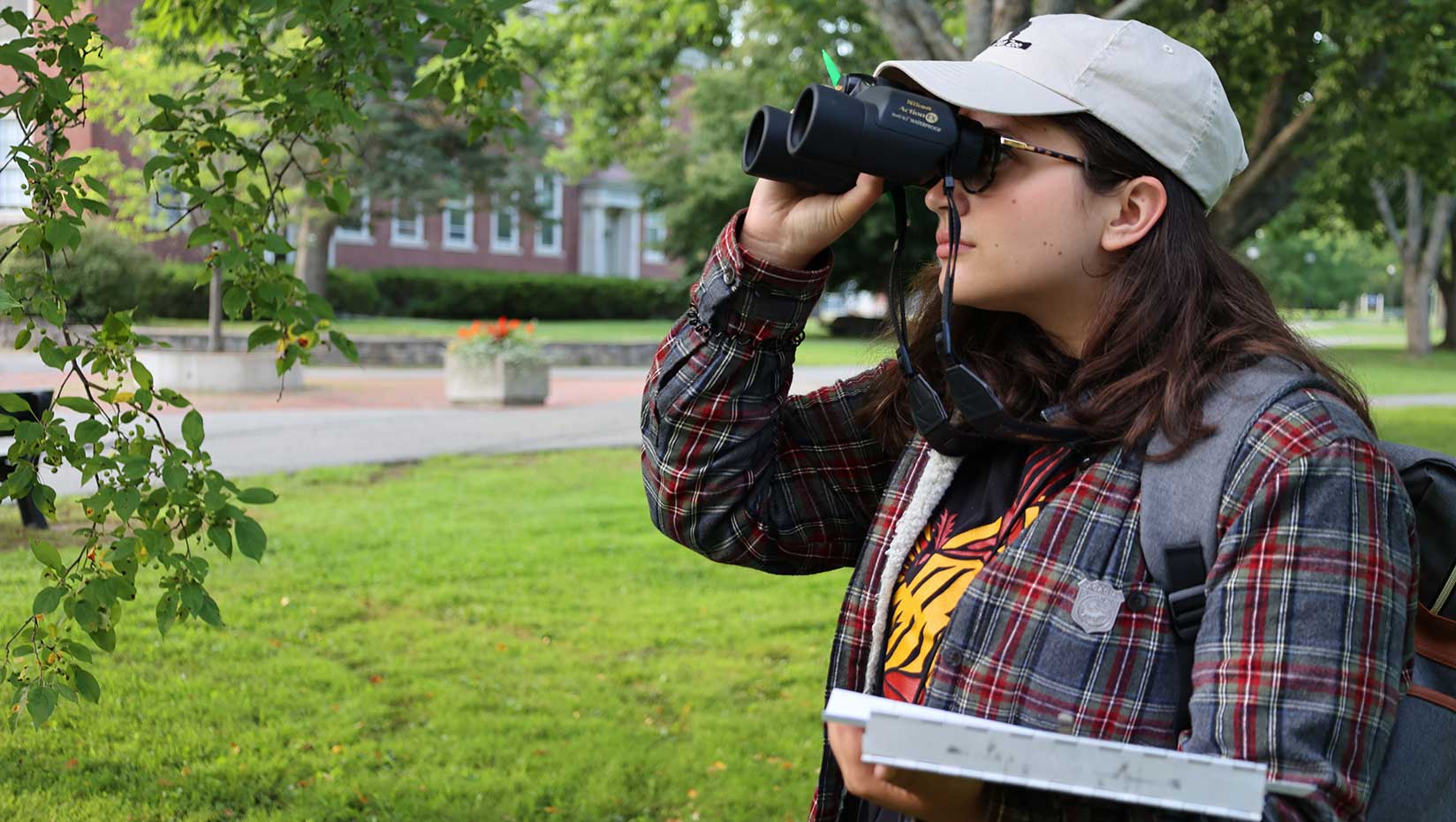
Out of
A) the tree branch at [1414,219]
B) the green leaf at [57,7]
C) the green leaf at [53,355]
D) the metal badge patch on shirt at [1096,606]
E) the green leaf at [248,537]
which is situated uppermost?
the tree branch at [1414,219]

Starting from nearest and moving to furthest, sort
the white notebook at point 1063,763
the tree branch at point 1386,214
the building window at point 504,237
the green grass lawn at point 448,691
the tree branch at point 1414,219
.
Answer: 1. the white notebook at point 1063,763
2. the green grass lawn at point 448,691
3. the tree branch at point 1414,219
4. the tree branch at point 1386,214
5. the building window at point 504,237

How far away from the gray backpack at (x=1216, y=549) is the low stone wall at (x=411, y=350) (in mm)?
14621

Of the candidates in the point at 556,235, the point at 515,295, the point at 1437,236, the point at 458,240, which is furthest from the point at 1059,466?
the point at 556,235

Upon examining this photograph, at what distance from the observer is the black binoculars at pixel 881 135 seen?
155 centimetres

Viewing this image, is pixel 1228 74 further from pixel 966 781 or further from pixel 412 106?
pixel 412 106

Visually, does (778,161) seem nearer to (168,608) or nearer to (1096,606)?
(1096,606)

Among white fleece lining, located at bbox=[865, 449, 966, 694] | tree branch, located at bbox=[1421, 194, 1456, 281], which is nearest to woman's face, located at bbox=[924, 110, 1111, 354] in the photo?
white fleece lining, located at bbox=[865, 449, 966, 694]

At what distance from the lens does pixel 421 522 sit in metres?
7.71

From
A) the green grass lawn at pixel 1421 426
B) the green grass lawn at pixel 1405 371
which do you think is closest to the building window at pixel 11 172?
the green grass lawn at pixel 1421 426

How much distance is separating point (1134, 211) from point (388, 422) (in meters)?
11.8

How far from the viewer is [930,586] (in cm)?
160

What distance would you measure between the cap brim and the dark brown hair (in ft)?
Answer: 0.13

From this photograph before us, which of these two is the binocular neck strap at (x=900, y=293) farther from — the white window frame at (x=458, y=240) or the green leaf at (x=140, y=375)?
the white window frame at (x=458, y=240)

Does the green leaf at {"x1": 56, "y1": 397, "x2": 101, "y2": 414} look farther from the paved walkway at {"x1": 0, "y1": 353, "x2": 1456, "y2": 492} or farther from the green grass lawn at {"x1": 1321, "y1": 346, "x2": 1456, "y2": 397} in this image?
the green grass lawn at {"x1": 1321, "y1": 346, "x2": 1456, "y2": 397}
